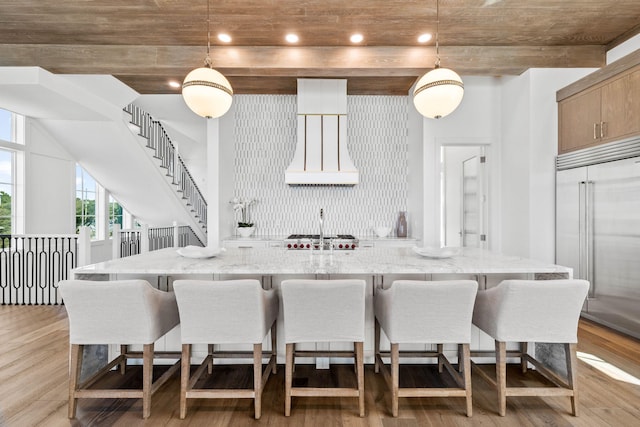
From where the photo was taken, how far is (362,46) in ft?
12.2

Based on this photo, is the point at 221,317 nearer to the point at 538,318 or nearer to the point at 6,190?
the point at 538,318

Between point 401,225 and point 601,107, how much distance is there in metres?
2.51

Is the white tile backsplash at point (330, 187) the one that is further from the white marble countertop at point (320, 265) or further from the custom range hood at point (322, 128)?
the white marble countertop at point (320, 265)

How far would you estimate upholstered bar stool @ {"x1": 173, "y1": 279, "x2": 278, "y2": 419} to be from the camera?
6.15 feet

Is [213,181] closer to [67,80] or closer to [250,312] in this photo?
[67,80]

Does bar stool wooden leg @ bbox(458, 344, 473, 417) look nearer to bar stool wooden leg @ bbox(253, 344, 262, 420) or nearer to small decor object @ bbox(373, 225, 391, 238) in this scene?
bar stool wooden leg @ bbox(253, 344, 262, 420)

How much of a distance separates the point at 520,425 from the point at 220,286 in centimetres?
178

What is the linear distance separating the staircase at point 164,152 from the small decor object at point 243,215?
6.28ft

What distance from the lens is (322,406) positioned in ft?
6.83

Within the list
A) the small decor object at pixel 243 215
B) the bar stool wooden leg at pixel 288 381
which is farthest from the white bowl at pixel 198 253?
the small decor object at pixel 243 215

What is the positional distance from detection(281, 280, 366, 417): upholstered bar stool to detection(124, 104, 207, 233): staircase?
476 centimetres

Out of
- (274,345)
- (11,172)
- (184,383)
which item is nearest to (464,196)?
(274,345)

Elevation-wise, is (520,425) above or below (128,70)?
below

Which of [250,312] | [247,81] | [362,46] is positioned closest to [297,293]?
[250,312]
